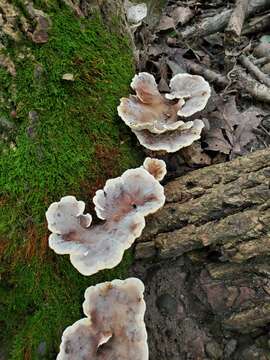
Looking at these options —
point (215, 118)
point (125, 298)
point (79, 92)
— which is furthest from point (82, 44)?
point (125, 298)

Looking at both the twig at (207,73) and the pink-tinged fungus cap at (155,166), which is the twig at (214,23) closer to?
the twig at (207,73)

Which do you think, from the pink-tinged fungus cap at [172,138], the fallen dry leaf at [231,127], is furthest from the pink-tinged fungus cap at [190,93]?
the fallen dry leaf at [231,127]

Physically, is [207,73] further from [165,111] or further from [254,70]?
[165,111]

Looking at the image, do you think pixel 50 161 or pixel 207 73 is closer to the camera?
pixel 50 161

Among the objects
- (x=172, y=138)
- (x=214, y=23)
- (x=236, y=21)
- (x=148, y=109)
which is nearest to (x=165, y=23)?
(x=214, y=23)

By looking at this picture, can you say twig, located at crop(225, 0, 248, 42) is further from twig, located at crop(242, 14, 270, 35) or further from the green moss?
the green moss

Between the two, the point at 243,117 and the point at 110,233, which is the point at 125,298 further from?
the point at 243,117

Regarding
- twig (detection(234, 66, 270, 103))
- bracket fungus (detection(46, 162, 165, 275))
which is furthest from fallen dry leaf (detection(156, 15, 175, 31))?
bracket fungus (detection(46, 162, 165, 275))

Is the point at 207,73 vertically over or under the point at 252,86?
over
